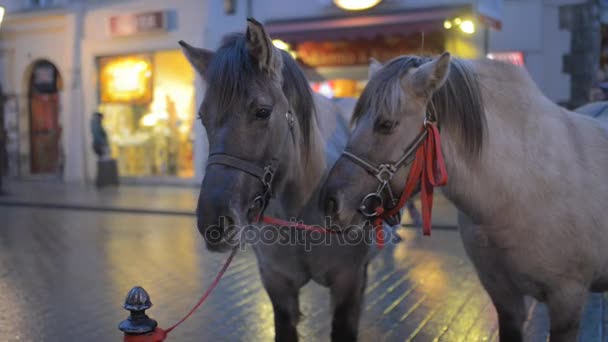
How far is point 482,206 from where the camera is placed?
2.32 meters

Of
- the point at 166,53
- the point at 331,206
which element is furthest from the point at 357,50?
the point at 331,206

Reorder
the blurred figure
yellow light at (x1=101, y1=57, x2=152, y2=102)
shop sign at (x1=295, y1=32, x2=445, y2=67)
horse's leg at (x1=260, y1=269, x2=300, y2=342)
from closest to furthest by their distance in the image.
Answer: horse's leg at (x1=260, y1=269, x2=300, y2=342), shop sign at (x1=295, y1=32, x2=445, y2=67), the blurred figure, yellow light at (x1=101, y1=57, x2=152, y2=102)

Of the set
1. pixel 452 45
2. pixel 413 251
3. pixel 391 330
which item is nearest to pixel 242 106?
pixel 391 330

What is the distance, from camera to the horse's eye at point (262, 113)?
230cm

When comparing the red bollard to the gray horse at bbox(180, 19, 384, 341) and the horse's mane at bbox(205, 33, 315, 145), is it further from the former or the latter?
the horse's mane at bbox(205, 33, 315, 145)

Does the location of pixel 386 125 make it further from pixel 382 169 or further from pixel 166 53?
pixel 166 53

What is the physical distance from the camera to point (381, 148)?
7.22ft

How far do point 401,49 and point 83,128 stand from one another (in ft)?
30.0

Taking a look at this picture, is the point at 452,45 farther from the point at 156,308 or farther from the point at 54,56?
the point at 54,56

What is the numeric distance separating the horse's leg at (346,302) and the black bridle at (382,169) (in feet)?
2.74

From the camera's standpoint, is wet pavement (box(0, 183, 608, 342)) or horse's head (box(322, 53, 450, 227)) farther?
wet pavement (box(0, 183, 608, 342))

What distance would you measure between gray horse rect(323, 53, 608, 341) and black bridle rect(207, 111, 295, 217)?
27 cm

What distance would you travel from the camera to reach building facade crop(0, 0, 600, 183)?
415 inches

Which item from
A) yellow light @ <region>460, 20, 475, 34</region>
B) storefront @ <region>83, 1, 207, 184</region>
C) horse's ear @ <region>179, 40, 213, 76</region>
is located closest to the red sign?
storefront @ <region>83, 1, 207, 184</region>
